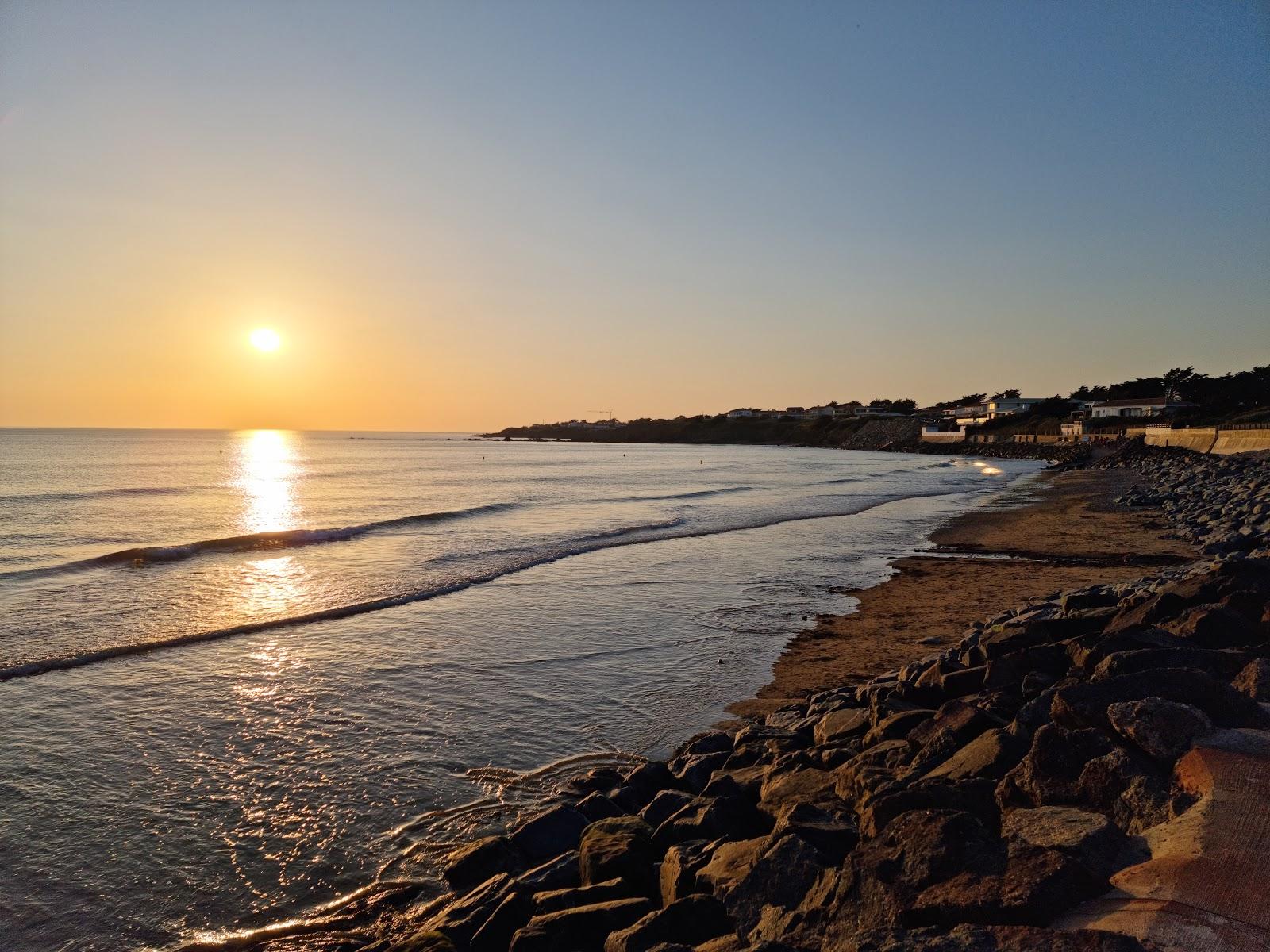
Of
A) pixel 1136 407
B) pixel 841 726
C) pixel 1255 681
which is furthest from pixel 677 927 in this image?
pixel 1136 407

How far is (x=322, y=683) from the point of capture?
36.8 feet

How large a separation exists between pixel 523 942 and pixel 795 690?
664 cm

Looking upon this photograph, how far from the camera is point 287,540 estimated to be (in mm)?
27672

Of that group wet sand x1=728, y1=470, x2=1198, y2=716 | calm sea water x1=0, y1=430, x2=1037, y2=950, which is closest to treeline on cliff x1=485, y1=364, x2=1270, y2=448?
wet sand x1=728, y1=470, x2=1198, y2=716

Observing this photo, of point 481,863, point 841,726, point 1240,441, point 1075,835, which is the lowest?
point 481,863

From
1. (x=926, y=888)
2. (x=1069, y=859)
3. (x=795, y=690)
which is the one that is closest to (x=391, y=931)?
(x=926, y=888)

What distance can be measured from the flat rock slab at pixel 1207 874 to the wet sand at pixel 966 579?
593 centimetres

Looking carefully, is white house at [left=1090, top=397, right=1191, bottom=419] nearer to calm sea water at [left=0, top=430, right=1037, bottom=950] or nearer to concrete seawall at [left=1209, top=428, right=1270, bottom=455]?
concrete seawall at [left=1209, top=428, right=1270, bottom=455]

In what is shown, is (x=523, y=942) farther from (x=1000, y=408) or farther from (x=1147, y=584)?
(x=1000, y=408)

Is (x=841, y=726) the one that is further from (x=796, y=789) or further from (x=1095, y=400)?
(x=1095, y=400)

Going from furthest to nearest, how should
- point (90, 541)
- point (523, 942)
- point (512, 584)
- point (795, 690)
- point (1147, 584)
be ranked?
1. point (90, 541)
2. point (512, 584)
3. point (1147, 584)
4. point (795, 690)
5. point (523, 942)

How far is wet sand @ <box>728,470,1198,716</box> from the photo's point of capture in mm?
11802

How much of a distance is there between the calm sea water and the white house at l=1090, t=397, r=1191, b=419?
94.1 m

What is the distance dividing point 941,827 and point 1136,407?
122379 millimetres
